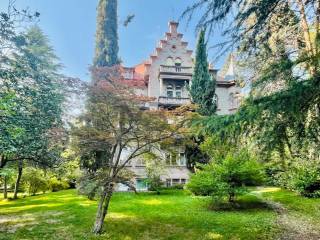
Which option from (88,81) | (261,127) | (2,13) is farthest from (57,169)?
(261,127)

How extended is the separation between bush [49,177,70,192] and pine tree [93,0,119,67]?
11889mm

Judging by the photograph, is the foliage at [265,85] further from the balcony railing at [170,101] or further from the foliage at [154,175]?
the balcony railing at [170,101]

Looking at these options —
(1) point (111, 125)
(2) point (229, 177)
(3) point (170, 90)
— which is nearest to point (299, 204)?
(2) point (229, 177)

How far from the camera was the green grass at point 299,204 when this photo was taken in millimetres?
15202

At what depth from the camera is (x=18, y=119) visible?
13039 mm

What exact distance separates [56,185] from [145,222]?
19.7 meters

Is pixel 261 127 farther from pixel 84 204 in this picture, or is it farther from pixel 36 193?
pixel 36 193

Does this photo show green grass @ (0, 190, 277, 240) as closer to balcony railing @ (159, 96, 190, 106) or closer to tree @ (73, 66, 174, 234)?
tree @ (73, 66, 174, 234)

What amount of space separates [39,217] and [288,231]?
11442mm

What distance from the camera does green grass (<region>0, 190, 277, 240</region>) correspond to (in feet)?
40.3

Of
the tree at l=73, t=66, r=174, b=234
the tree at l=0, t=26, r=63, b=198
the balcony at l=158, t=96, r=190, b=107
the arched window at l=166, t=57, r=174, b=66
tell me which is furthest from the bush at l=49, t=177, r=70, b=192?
the tree at l=73, t=66, r=174, b=234

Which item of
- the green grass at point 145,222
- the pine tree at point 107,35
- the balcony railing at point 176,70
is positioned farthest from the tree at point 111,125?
the balcony railing at point 176,70

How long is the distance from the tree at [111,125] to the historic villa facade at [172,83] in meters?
16.1

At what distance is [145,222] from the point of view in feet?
46.1
